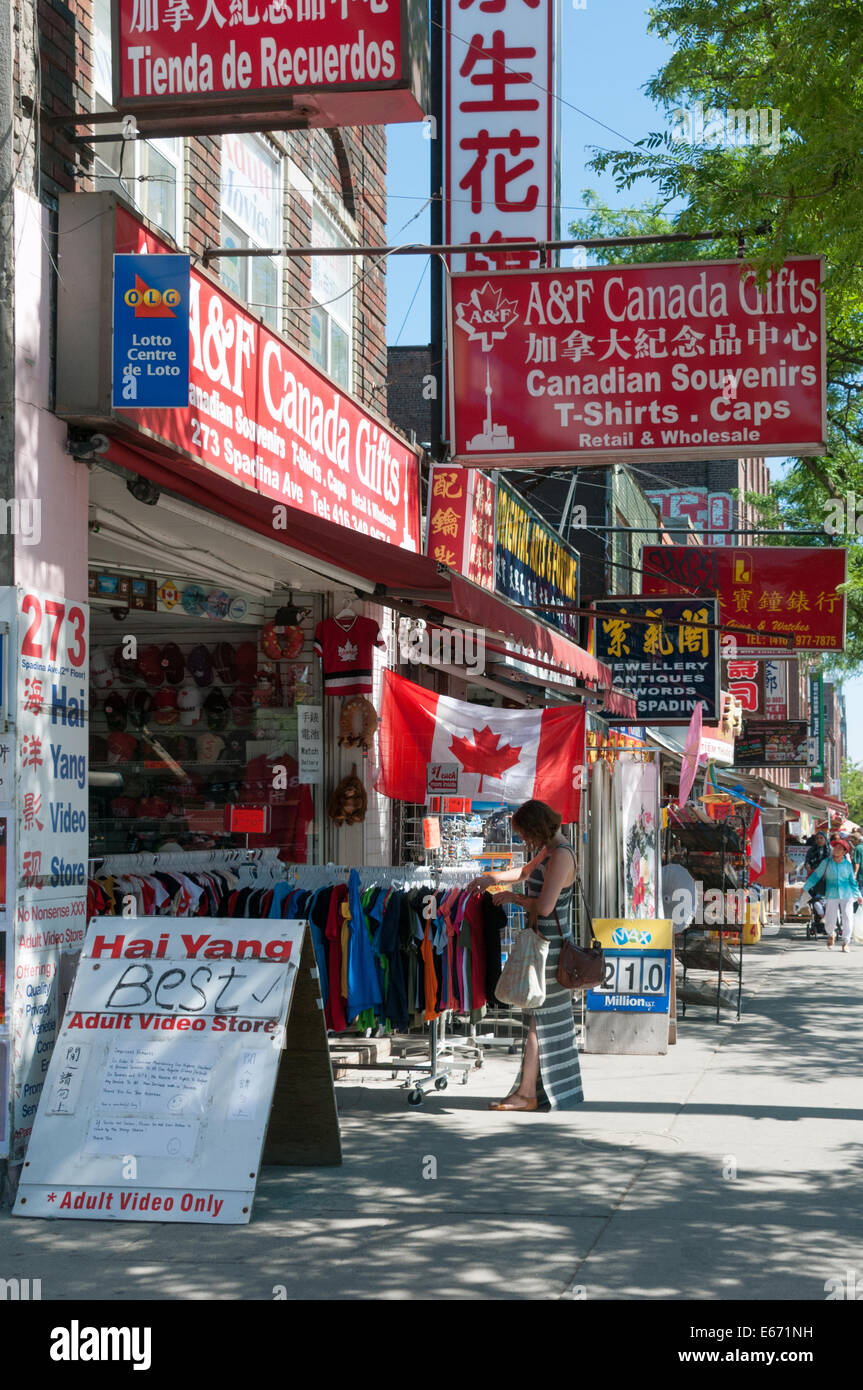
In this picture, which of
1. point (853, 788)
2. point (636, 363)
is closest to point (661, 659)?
point (636, 363)

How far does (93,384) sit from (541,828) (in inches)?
145

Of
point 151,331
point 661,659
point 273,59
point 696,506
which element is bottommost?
point 661,659

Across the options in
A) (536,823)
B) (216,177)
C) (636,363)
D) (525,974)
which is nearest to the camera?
(525,974)

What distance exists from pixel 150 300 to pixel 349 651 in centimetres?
467

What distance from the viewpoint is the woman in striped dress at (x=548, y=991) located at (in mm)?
8812

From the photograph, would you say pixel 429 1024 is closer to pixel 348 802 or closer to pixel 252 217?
pixel 348 802

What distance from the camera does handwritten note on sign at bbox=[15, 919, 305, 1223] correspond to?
632cm

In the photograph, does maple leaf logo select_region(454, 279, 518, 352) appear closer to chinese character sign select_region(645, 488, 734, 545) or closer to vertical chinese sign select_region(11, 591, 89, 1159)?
vertical chinese sign select_region(11, 591, 89, 1159)

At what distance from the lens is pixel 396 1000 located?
876cm

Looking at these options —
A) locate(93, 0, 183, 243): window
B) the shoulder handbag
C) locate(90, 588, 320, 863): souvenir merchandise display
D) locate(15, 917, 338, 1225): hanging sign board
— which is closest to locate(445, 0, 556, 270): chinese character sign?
locate(93, 0, 183, 243): window

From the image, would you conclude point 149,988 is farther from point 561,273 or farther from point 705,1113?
point 561,273

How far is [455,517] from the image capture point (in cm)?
1373

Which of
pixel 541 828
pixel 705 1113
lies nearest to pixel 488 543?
pixel 541 828

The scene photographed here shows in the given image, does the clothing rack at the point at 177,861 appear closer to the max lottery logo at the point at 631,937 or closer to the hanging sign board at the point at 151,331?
the hanging sign board at the point at 151,331
